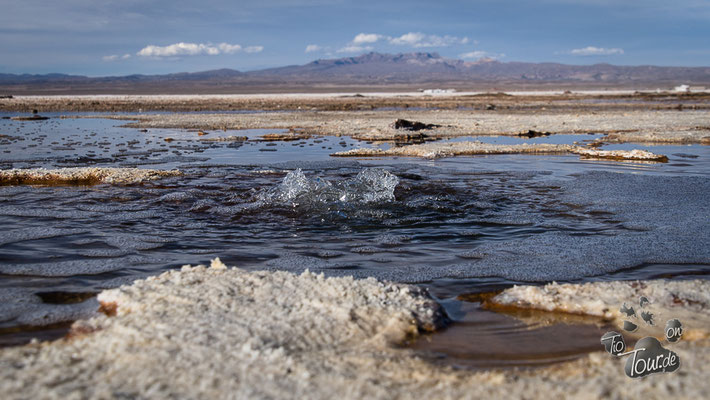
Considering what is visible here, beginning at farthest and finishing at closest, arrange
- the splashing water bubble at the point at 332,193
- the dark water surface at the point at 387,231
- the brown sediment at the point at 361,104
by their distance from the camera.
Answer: the brown sediment at the point at 361,104, the splashing water bubble at the point at 332,193, the dark water surface at the point at 387,231

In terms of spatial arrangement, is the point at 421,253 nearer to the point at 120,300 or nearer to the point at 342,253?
the point at 342,253

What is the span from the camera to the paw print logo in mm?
2801

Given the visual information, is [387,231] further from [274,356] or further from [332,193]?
[274,356]

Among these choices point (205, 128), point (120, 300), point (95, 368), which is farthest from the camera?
point (205, 128)

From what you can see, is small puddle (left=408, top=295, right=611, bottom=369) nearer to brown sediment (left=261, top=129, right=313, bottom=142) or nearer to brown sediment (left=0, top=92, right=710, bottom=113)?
brown sediment (left=261, top=129, right=313, bottom=142)

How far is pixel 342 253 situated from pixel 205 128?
727 inches

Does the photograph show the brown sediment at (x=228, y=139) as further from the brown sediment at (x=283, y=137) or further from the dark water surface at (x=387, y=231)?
the dark water surface at (x=387, y=231)

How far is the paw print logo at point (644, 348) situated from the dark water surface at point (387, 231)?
149 millimetres

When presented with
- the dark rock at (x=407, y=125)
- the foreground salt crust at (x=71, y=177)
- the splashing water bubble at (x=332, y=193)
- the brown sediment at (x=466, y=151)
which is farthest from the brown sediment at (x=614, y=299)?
the dark rock at (x=407, y=125)

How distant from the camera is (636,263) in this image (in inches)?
199

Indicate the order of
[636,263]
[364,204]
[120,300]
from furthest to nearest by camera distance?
[364,204] < [636,263] < [120,300]

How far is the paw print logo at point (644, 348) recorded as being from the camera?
2801 mm

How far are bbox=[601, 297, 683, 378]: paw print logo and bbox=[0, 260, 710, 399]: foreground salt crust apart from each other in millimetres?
68

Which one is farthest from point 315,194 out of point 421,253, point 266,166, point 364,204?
point 266,166
